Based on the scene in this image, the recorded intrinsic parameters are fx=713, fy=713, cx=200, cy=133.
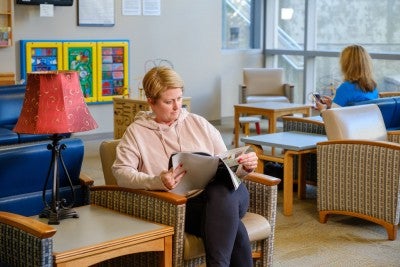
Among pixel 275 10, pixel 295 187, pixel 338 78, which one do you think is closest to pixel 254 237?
pixel 295 187

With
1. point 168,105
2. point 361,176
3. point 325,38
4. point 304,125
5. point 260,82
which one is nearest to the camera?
point 168,105

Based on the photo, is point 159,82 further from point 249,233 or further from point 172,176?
point 249,233

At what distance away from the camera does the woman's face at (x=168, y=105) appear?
10.9ft

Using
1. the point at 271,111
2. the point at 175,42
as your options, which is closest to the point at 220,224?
the point at 271,111

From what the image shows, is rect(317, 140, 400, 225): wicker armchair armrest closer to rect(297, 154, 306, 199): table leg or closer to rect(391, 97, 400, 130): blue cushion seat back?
rect(297, 154, 306, 199): table leg


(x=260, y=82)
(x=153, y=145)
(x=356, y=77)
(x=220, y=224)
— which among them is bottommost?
(x=220, y=224)

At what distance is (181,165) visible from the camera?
3.12 meters

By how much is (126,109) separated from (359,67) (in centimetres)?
268

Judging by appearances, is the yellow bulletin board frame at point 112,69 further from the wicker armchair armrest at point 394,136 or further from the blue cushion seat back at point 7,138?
the wicker armchair armrest at point 394,136

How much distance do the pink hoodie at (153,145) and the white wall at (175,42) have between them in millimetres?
4667

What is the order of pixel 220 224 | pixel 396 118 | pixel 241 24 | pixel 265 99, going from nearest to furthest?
pixel 220 224, pixel 396 118, pixel 265 99, pixel 241 24

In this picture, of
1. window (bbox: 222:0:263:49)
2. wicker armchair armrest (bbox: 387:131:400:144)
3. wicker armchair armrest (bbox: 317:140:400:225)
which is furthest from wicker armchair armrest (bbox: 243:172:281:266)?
window (bbox: 222:0:263:49)

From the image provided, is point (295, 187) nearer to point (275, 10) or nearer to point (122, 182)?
point (122, 182)

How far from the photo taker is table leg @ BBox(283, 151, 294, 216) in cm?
511
